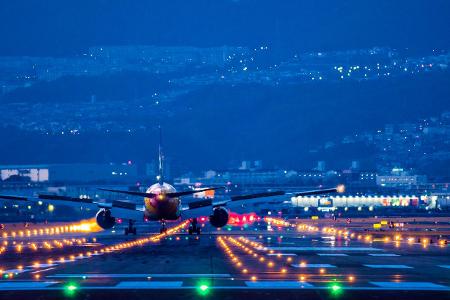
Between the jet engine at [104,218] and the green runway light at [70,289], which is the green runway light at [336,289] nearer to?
the green runway light at [70,289]

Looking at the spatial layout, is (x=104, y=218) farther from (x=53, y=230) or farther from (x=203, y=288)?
(x=203, y=288)

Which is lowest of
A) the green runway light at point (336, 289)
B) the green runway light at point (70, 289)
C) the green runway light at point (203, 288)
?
the green runway light at point (336, 289)

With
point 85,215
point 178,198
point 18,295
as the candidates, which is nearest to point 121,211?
point 178,198

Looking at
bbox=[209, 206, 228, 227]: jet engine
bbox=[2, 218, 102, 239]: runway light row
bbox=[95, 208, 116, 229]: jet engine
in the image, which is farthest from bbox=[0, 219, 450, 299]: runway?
bbox=[2, 218, 102, 239]: runway light row

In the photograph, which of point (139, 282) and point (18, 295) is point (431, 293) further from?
point (18, 295)

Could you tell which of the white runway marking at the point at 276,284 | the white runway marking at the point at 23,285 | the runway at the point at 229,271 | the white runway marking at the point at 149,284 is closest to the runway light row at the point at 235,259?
the runway at the point at 229,271

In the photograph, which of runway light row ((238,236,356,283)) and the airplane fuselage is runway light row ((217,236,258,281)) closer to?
runway light row ((238,236,356,283))
